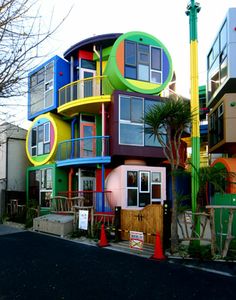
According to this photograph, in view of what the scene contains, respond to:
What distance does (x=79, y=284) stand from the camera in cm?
736

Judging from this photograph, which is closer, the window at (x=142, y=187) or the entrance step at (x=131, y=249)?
the entrance step at (x=131, y=249)

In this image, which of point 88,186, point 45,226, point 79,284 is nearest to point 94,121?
point 88,186

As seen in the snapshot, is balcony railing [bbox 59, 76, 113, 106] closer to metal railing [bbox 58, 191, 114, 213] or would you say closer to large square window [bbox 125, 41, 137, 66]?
large square window [bbox 125, 41, 137, 66]

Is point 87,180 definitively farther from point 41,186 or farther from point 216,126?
point 216,126

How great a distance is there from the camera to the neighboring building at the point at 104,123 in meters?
17.0

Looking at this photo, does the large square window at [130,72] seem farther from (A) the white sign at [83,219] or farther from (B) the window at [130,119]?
(A) the white sign at [83,219]

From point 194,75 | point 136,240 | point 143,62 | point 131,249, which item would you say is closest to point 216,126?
point 143,62

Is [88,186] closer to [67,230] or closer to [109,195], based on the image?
[109,195]

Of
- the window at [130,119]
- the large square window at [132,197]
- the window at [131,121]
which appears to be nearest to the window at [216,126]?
the window at [131,121]

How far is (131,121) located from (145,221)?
6744 mm

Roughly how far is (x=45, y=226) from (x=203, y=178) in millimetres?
8018

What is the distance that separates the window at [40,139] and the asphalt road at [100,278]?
414 inches

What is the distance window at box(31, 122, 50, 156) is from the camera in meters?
20.9

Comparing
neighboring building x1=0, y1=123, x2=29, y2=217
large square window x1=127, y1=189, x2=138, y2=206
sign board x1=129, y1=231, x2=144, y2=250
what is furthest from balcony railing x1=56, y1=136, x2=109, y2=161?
sign board x1=129, y1=231, x2=144, y2=250
